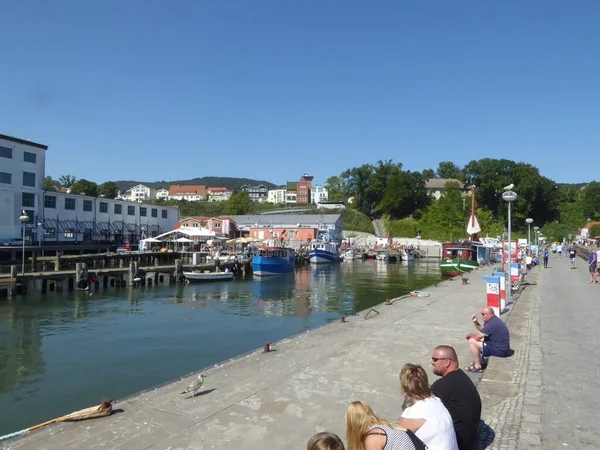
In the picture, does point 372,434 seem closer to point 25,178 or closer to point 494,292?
point 494,292

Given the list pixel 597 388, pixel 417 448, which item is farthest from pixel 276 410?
pixel 597 388

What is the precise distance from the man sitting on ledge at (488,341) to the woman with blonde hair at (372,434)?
6.01 metres

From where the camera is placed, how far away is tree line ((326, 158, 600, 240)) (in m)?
95.4

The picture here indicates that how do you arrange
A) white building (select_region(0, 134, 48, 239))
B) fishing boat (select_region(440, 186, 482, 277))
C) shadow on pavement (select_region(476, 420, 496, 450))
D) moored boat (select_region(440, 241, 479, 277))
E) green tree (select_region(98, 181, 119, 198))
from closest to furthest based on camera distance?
shadow on pavement (select_region(476, 420, 496, 450)) → fishing boat (select_region(440, 186, 482, 277)) → moored boat (select_region(440, 241, 479, 277)) → white building (select_region(0, 134, 48, 239)) → green tree (select_region(98, 181, 119, 198))

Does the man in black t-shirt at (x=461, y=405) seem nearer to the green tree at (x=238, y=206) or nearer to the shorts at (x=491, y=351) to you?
the shorts at (x=491, y=351)

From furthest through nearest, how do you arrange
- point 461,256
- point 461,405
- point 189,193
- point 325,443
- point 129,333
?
point 189,193 < point 461,256 < point 129,333 < point 461,405 < point 325,443

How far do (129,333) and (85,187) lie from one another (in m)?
119

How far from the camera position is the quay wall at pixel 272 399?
6699mm

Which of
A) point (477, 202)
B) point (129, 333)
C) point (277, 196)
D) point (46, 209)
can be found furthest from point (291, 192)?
point (129, 333)

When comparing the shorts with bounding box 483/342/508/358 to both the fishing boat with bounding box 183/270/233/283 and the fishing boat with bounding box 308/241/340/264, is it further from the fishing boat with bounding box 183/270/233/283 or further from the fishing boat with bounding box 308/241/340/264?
the fishing boat with bounding box 308/241/340/264

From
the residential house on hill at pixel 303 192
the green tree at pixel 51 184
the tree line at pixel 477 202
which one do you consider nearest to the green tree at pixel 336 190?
the tree line at pixel 477 202

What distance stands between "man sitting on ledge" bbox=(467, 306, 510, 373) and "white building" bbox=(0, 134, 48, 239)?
166ft

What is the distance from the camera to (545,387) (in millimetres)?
8109

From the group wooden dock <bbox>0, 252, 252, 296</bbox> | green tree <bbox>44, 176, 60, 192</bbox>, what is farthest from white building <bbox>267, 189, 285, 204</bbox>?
wooden dock <bbox>0, 252, 252, 296</bbox>
